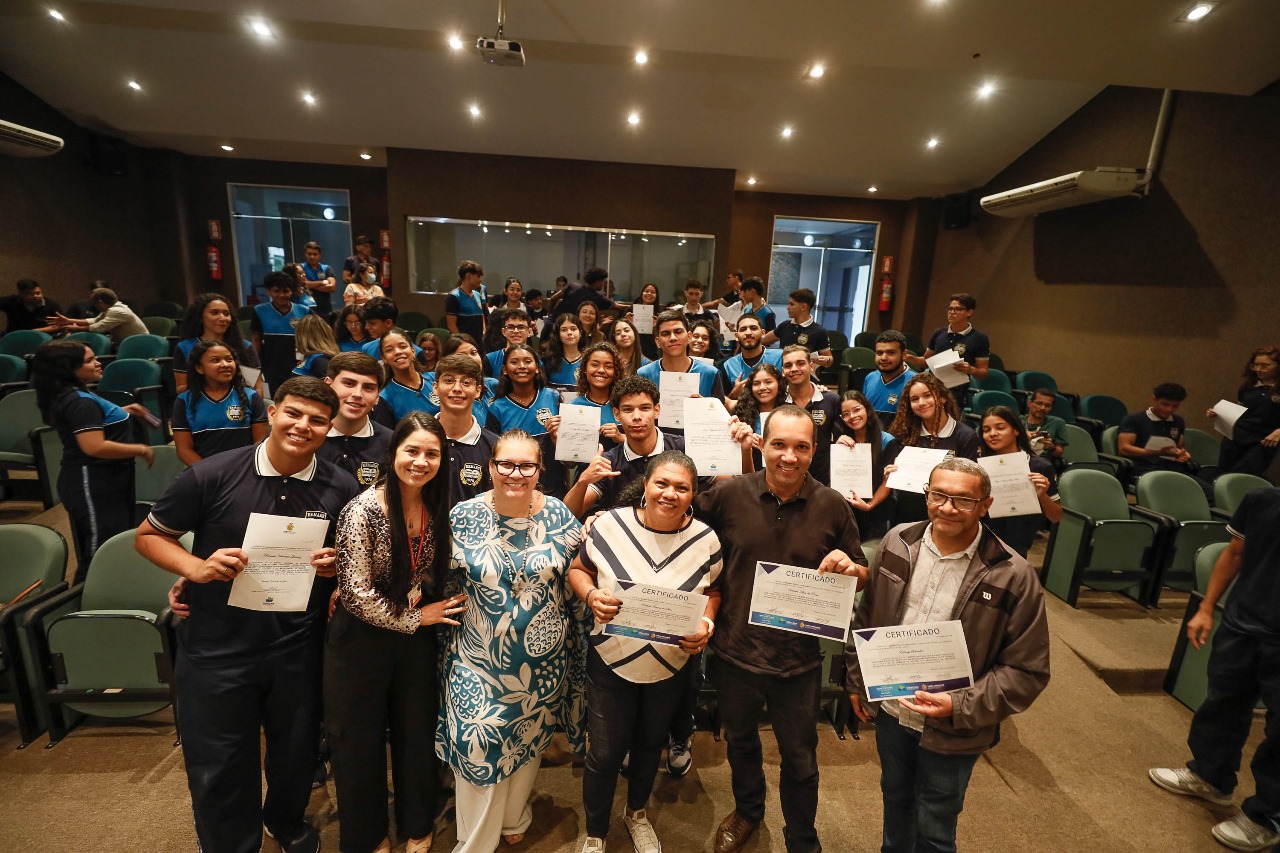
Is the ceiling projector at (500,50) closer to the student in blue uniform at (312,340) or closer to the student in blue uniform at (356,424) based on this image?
the student in blue uniform at (312,340)

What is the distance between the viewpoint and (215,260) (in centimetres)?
1116

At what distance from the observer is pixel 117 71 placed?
7.91 meters

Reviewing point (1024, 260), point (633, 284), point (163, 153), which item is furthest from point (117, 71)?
point (1024, 260)

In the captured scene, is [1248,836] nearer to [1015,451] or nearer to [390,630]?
[1015,451]

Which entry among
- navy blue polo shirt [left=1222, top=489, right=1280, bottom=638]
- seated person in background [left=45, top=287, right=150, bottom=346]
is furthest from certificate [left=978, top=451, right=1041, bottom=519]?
seated person in background [left=45, top=287, right=150, bottom=346]

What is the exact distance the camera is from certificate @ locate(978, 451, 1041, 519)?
285 centimetres

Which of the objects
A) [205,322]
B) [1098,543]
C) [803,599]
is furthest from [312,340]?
[1098,543]

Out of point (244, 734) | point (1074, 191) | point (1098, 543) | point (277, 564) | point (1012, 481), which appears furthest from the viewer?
point (1074, 191)

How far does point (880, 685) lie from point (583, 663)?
39.7 inches

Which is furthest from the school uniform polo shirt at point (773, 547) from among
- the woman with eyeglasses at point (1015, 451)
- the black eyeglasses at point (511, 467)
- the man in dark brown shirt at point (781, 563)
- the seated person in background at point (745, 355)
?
the seated person in background at point (745, 355)

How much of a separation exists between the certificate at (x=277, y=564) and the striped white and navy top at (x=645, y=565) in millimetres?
820

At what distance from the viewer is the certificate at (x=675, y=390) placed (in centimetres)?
333

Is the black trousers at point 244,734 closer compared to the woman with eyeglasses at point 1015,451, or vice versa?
the black trousers at point 244,734

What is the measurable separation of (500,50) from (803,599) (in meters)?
5.94
